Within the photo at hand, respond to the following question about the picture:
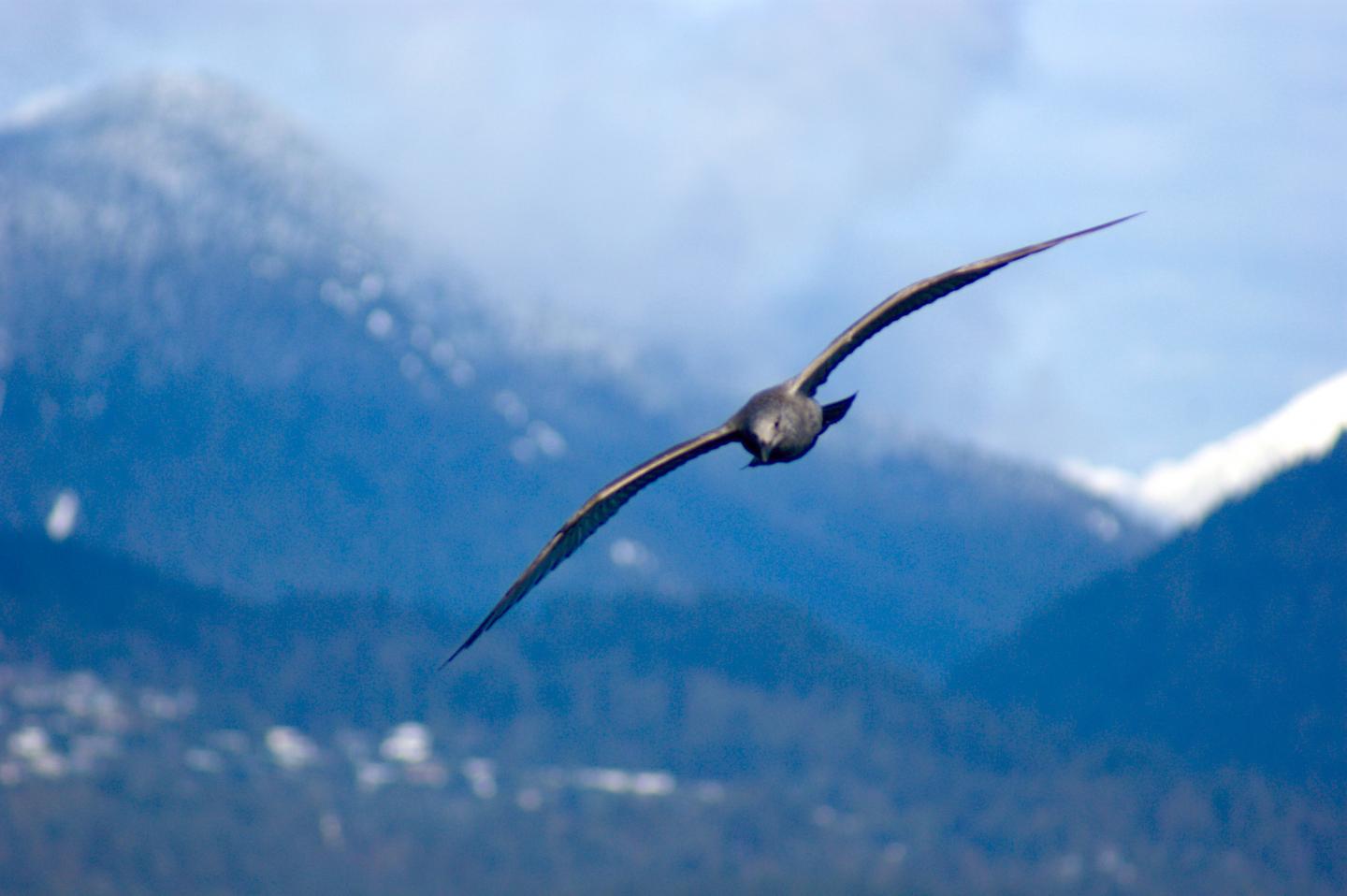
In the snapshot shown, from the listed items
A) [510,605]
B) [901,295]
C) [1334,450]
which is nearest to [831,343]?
[901,295]

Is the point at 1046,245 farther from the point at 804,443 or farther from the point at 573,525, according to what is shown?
the point at 573,525

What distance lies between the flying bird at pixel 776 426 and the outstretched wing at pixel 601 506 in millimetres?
11

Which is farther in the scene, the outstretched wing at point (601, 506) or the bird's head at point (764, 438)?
the outstretched wing at point (601, 506)

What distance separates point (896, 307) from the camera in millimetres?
22531

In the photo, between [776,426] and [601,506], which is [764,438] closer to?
[776,426]

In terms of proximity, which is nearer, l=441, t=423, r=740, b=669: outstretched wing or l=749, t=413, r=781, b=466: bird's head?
l=749, t=413, r=781, b=466: bird's head

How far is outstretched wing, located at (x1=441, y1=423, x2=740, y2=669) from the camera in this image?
21250 millimetres

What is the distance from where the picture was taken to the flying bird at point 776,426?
68.2 feet

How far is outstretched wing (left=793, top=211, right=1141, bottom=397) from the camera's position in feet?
71.6

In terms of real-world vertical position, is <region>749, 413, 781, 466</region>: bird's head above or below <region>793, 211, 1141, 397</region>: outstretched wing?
below

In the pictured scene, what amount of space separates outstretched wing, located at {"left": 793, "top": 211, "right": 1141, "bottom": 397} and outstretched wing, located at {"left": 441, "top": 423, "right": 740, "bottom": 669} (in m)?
1.28

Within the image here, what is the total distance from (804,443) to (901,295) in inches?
100

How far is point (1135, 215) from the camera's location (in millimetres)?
21312

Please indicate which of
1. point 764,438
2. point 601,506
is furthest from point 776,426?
point 601,506
